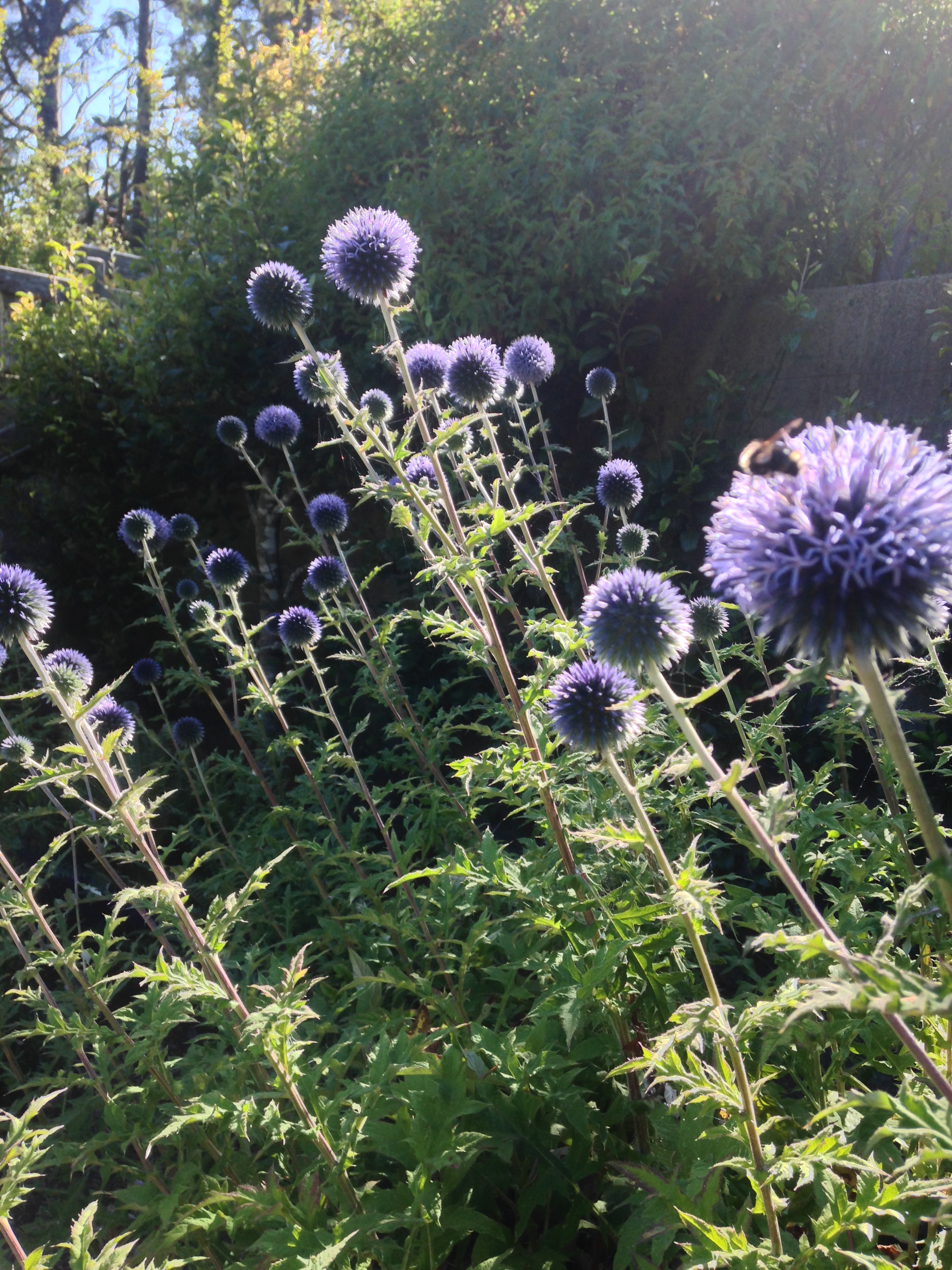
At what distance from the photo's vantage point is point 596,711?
2.05 m

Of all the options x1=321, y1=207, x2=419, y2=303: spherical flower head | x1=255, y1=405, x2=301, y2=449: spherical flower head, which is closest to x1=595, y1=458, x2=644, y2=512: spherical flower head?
x1=321, y1=207, x2=419, y2=303: spherical flower head

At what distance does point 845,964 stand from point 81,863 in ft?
16.7

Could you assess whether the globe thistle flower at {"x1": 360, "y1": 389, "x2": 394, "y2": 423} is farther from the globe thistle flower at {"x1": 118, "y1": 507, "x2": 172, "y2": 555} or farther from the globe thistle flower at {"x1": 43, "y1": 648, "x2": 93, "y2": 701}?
the globe thistle flower at {"x1": 43, "y1": 648, "x2": 93, "y2": 701}

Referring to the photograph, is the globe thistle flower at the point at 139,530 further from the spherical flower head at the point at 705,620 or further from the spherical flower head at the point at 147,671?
the spherical flower head at the point at 705,620

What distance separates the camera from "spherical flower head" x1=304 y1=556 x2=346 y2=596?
4.12m

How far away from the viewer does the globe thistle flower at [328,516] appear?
4.36 m

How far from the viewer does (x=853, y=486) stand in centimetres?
125

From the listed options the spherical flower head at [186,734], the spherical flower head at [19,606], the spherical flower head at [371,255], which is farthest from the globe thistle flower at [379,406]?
the spherical flower head at [186,734]

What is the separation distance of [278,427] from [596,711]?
3249 millimetres

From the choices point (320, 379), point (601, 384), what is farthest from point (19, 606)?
point (601, 384)

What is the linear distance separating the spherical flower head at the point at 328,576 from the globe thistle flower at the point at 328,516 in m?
0.17

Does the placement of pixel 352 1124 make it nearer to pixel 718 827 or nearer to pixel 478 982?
pixel 478 982

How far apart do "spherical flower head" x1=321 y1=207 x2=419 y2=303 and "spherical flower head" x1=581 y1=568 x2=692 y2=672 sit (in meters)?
1.64

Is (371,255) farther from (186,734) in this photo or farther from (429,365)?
(186,734)
